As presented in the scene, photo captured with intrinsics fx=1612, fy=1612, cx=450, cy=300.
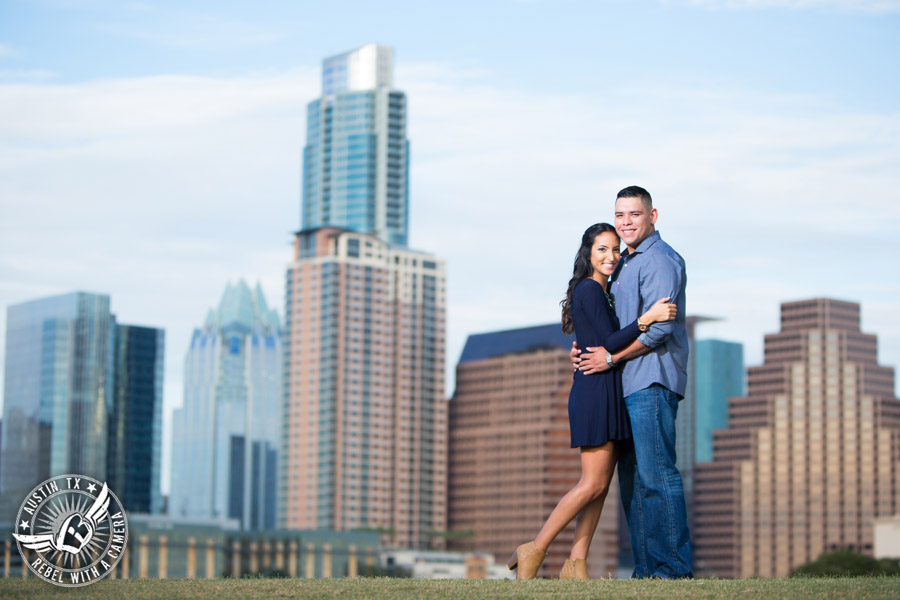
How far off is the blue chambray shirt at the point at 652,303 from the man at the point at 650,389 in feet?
0.03

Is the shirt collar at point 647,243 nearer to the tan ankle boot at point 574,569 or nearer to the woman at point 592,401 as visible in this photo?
the woman at point 592,401

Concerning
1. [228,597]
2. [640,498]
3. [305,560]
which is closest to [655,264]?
[640,498]

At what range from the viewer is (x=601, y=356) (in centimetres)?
1648

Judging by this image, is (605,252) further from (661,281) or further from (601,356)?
(601,356)

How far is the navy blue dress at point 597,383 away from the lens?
16422mm

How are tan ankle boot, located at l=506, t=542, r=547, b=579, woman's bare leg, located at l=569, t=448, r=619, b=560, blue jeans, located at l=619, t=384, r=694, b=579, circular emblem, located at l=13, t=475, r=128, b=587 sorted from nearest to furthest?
circular emblem, located at l=13, t=475, r=128, b=587, blue jeans, located at l=619, t=384, r=694, b=579, woman's bare leg, located at l=569, t=448, r=619, b=560, tan ankle boot, located at l=506, t=542, r=547, b=579

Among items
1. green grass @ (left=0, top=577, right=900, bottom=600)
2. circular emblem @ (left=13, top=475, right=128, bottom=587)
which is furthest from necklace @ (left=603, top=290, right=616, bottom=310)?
circular emblem @ (left=13, top=475, right=128, bottom=587)

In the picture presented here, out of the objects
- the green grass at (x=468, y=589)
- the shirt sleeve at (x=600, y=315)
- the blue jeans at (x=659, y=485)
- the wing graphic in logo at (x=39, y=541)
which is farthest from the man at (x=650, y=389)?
the wing graphic in logo at (x=39, y=541)

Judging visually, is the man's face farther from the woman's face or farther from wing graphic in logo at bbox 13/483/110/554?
wing graphic in logo at bbox 13/483/110/554

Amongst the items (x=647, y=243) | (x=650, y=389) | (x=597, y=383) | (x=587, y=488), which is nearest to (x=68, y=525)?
(x=587, y=488)

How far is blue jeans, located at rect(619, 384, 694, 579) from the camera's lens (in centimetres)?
1625

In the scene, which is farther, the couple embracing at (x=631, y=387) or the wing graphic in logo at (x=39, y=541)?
the couple embracing at (x=631, y=387)

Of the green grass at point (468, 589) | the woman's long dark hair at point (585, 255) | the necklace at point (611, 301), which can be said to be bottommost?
the green grass at point (468, 589)

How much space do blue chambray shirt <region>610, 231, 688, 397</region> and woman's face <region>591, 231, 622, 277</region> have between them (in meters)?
0.16
